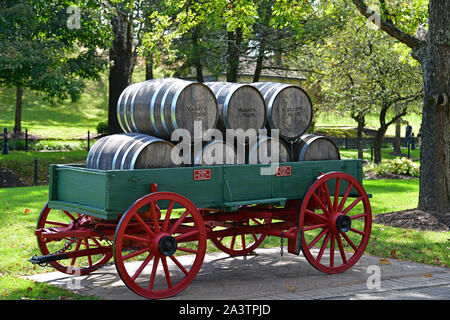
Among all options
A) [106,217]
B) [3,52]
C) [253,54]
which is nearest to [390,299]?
[106,217]

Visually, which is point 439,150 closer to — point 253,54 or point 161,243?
point 161,243

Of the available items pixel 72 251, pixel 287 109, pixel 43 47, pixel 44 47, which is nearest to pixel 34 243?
pixel 72 251

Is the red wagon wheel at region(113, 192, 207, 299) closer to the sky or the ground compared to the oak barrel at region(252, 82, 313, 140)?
closer to the ground

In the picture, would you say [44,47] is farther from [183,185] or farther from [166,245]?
[166,245]

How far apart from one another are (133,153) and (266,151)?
166cm

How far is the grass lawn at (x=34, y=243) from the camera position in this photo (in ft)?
20.8

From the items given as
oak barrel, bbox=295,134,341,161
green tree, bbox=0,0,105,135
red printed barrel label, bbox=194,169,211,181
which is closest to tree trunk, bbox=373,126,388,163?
green tree, bbox=0,0,105,135

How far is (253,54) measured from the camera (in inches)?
883

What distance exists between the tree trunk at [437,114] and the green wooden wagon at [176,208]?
3729mm

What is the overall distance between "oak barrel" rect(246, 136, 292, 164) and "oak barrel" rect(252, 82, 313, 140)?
23cm

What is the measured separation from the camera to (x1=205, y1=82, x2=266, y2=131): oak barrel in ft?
22.4

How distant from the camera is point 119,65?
2055 cm

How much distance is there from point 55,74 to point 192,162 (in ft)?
40.1

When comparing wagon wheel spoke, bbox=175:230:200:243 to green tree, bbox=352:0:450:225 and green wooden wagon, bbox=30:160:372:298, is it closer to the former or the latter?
green wooden wagon, bbox=30:160:372:298
